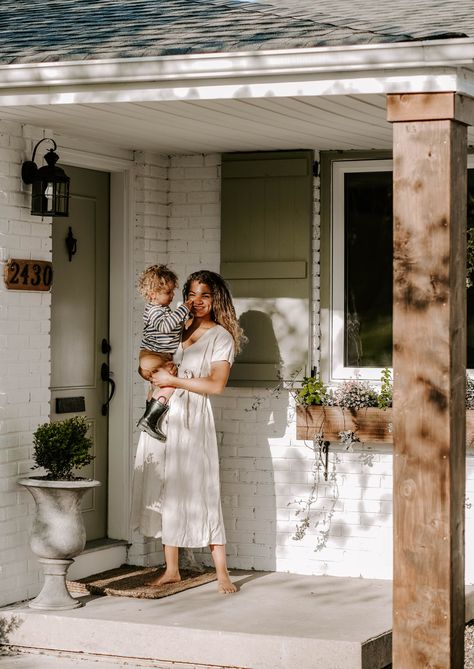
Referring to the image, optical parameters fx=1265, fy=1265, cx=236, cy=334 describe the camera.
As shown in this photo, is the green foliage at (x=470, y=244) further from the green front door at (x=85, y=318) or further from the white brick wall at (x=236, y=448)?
the green front door at (x=85, y=318)

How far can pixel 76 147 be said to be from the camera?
7.66 m

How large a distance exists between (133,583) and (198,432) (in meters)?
0.99

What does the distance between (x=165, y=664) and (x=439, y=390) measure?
2215 millimetres

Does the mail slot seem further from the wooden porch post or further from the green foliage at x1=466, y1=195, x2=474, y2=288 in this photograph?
the wooden porch post

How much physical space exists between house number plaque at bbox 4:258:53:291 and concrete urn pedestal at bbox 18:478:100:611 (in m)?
1.09

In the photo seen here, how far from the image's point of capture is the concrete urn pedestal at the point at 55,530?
675 cm

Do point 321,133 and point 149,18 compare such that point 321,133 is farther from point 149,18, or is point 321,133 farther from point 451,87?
point 451,87

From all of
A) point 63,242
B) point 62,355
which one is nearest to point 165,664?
point 62,355

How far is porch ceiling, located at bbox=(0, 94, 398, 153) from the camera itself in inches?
249

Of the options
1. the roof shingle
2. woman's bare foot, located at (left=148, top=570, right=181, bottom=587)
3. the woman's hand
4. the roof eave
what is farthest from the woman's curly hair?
the roof eave

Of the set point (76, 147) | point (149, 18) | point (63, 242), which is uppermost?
point (149, 18)

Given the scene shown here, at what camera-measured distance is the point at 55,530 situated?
6.77 meters

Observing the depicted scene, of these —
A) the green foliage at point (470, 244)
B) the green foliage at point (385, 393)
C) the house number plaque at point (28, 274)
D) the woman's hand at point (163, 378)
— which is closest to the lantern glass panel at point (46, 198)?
the house number plaque at point (28, 274)

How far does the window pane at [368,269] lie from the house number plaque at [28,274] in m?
1.91
